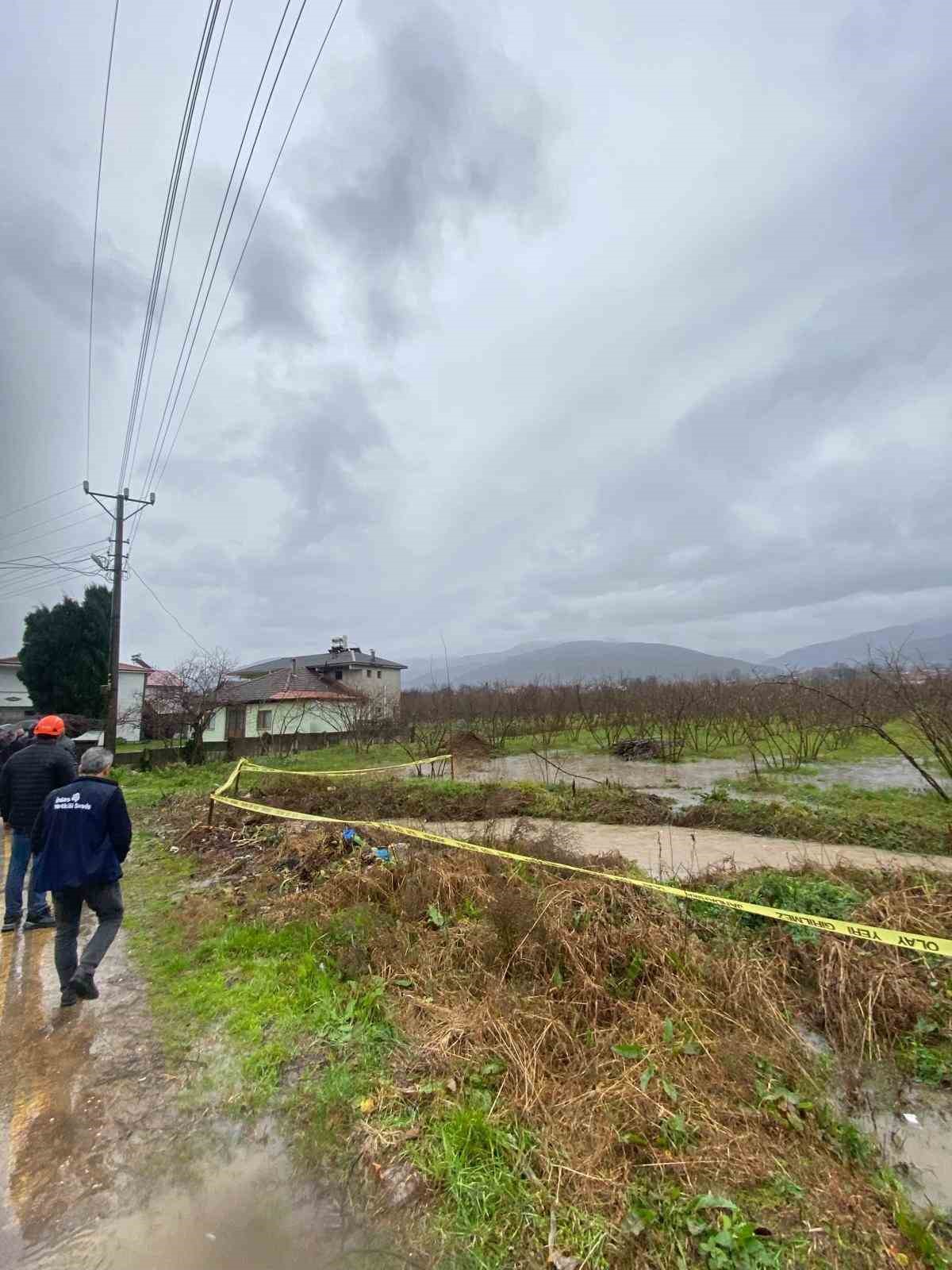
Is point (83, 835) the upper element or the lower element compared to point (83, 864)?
upper

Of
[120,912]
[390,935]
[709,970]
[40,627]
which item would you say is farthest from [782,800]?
Result: [40,627]

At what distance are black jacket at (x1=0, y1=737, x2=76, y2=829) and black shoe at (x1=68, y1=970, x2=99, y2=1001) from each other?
6.44 feet

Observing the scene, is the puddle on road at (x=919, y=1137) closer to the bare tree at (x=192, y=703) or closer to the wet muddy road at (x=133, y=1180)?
the wet muddy road at (x=133, y=1180)

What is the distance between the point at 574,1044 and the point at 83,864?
3.30 metres

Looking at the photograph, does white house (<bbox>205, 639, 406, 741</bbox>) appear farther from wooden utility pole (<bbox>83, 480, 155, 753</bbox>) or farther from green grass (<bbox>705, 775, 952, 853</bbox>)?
green grass (<bbox>705, 775, 952, 853</bbox>)

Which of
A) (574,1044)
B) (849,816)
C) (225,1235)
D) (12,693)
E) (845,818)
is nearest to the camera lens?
(225,1235)

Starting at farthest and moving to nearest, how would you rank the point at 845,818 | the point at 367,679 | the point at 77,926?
the point at 367,679, the point at 845,818, the point at 77,926

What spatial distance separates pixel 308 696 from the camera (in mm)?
32531

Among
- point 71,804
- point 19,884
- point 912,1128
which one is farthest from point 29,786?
point 912,1128

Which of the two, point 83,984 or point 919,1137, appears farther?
point 83,984

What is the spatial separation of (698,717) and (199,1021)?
A: 22096 millimetres

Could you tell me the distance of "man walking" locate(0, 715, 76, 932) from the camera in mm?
5211

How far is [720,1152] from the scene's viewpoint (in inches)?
96.1

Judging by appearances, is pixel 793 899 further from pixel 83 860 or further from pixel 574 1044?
pixel 83 860
